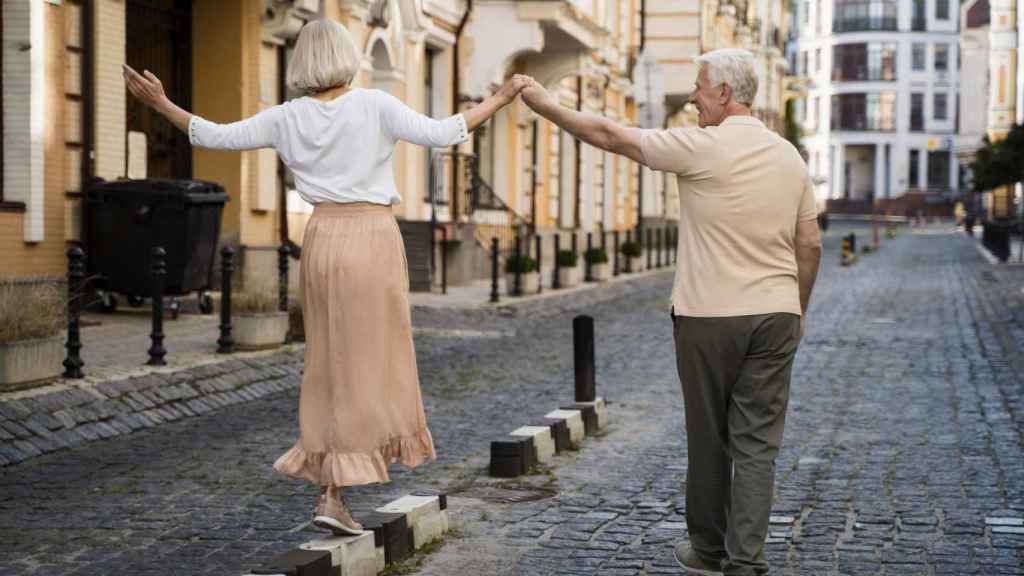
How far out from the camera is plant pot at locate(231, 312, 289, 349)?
13164 mm

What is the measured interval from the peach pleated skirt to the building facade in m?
5.45

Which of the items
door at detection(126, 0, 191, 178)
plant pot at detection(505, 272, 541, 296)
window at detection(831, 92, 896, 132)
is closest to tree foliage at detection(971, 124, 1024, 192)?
plant pot at detection(505, 272, 541, 296)

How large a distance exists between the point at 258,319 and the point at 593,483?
5786 mm

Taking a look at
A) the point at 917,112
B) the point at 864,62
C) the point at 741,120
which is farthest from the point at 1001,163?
the point at 864,62

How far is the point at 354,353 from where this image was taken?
569 centimetres

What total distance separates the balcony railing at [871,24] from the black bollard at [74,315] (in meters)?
105

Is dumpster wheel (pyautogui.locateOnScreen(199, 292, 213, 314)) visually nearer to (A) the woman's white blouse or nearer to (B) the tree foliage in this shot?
(A) the woman's white blouse

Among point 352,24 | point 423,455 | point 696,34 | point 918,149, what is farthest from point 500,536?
point 918,149

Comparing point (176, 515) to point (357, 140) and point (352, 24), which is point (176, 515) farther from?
point (352, 24)

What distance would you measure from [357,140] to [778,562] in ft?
7.52

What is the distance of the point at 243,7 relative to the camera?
62.0ft

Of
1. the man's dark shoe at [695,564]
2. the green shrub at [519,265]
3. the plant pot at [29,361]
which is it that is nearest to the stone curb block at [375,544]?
the man's dark shoe at [695,564]

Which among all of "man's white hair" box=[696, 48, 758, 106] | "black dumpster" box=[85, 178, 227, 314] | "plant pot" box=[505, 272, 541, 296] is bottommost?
"plant pot" box=[505, 272, 541, 296]

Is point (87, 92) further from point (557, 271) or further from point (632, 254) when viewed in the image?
point (632, 254)
